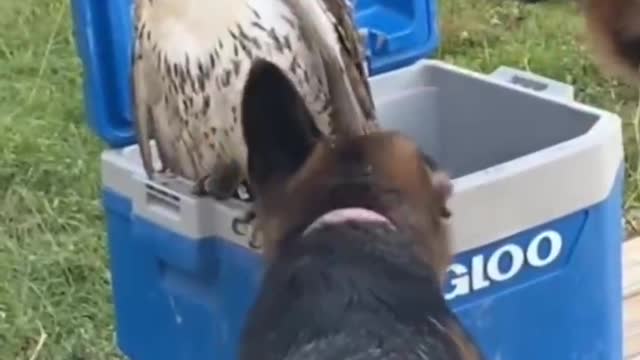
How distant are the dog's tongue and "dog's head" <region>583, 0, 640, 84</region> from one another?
0.23 m

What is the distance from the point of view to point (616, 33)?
1501mm

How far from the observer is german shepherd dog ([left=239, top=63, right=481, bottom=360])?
1589mm

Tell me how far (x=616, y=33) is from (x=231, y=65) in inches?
25.0

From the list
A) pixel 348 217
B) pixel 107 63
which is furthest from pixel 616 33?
pixel 107 63

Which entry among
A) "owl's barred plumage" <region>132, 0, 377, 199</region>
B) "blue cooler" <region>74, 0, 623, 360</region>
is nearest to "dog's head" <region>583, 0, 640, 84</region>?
"blue cooler" <region>74, 0, 623, 360</region>

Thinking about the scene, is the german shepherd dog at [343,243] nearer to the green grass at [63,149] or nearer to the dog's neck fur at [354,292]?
the dog's neck fur at [354,292]

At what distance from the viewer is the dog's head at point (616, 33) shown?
1.48 metres

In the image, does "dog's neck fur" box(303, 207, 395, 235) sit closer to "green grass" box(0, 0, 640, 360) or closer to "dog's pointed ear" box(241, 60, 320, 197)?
"dog's pointed ear" box(241, 60, 320, 197)

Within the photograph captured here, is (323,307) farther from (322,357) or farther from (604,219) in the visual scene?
(604,219)

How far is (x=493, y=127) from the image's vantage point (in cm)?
229

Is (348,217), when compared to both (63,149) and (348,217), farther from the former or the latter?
(63,149)

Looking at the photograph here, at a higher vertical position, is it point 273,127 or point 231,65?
point 273,127

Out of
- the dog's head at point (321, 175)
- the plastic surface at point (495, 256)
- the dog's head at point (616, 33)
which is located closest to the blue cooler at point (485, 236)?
the plastic surface at point (495, 256)

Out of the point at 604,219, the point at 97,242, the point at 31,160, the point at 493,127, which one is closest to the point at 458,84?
the point at 493,127
